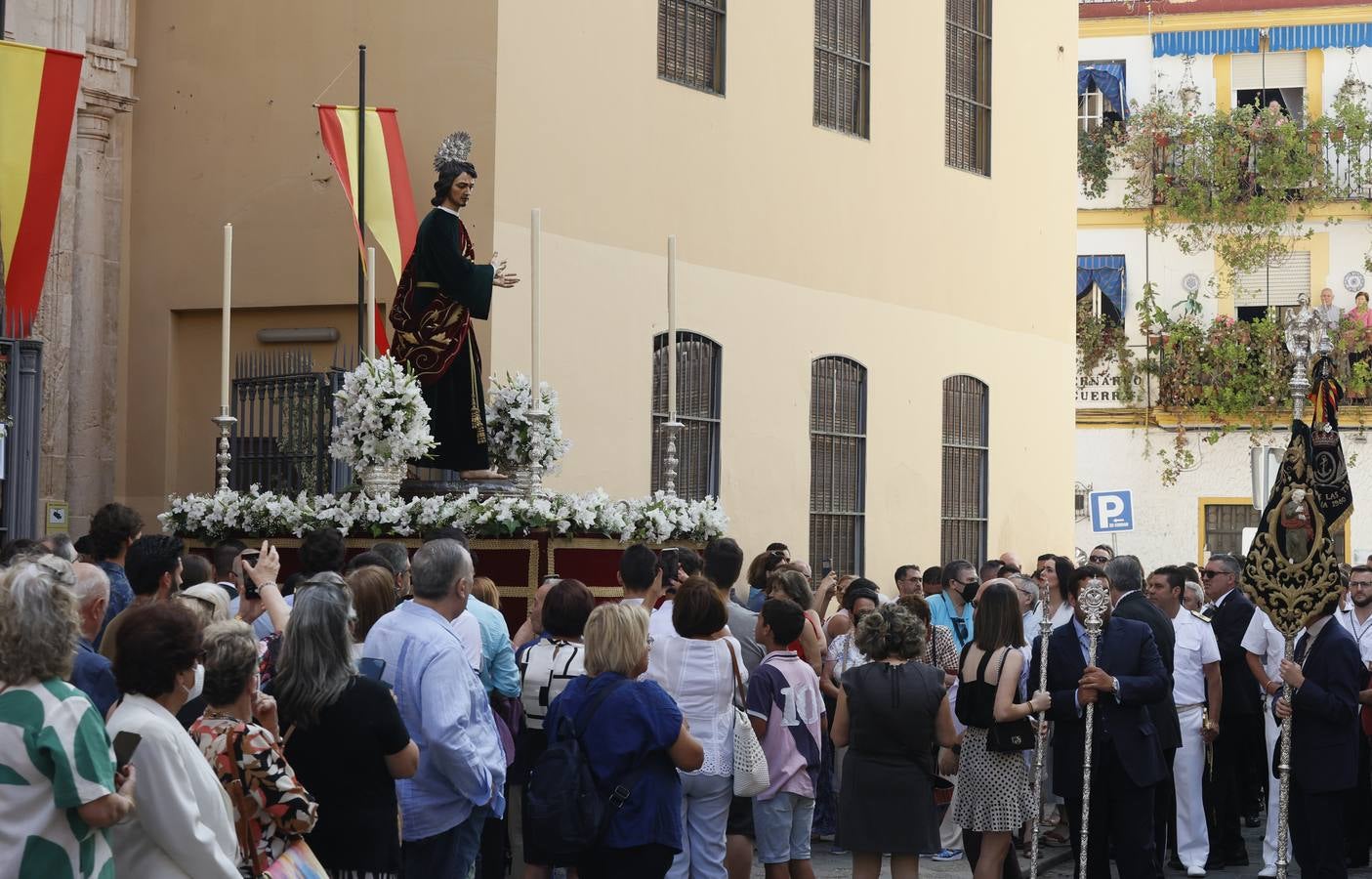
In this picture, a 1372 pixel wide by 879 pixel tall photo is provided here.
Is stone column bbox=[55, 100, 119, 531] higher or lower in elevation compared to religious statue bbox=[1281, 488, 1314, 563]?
higher

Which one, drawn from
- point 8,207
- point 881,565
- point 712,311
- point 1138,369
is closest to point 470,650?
point 8,207

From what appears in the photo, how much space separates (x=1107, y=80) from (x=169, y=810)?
29.8 metres

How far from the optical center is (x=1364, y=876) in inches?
483

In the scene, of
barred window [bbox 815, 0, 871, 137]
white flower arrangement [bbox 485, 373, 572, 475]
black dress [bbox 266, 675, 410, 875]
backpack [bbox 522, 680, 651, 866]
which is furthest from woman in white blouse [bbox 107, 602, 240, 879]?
barred window [bbox 815, 0, 871, 137]

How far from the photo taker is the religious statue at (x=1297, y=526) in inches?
416

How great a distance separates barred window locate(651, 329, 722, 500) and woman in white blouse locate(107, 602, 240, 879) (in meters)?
10.3

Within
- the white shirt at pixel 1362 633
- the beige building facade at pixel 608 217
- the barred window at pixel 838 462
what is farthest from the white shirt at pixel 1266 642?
the barred window at pixel 838 462

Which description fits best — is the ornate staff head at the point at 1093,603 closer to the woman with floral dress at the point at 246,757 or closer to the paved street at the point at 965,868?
the paved street at the point at 965,868

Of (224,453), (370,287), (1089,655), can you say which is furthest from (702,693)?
(370,287)

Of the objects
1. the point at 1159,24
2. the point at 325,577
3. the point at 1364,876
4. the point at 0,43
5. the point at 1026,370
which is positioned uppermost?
the point at 1159,24

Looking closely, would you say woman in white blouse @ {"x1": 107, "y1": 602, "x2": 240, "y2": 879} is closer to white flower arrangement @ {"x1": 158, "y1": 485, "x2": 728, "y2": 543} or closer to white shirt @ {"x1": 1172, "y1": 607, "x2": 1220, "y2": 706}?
white flower arrangement @ {"x1": 158, "y1": 485, "x2": 728, "y2": 543}

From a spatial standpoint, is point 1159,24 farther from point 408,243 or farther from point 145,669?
point 145,669

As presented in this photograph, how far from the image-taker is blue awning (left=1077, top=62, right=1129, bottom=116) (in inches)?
1289

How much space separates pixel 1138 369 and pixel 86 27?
20.8 meters
